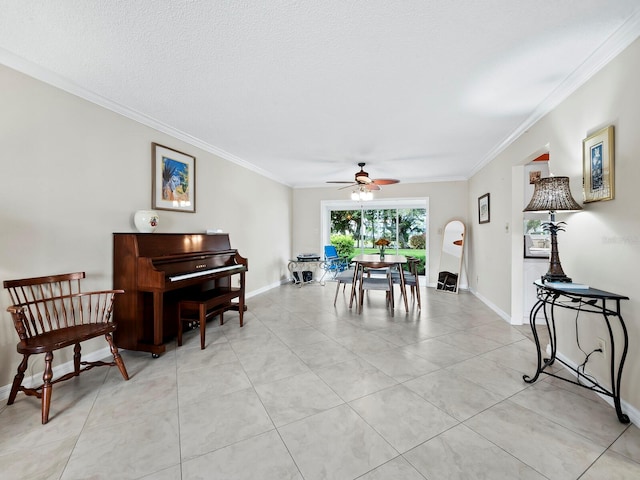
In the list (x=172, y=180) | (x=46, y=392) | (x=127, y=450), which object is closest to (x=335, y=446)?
(x=127, y=450)

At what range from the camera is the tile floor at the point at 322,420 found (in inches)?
52.3

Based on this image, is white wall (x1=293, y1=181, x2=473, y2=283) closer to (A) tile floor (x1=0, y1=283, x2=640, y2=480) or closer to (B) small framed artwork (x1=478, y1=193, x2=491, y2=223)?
(B) small framed artwork (x1=478, y1=193, x2=491, y2=223)

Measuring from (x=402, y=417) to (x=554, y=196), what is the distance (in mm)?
1887

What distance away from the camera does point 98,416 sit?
1.70 metres

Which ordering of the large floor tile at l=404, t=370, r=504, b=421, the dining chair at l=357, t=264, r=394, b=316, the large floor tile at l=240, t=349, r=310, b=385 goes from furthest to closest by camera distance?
the dining chair at l=357, t=264, r=394, b=316, the large floor tile at l=240, t=349, r=310, b=385, the large floor tile at l=404, t=370, r=504, b=421

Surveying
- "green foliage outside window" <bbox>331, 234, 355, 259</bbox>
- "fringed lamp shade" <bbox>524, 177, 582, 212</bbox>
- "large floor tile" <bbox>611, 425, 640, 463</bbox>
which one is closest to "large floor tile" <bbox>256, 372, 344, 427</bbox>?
"large floor tile" <bbox>611, 425, 640, 463</bbox>

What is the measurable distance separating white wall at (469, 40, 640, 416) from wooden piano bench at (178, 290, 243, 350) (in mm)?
3167

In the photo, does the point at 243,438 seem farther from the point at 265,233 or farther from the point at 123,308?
the point at 265,233

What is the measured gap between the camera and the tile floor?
1.33 m

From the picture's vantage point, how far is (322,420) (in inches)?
65.2

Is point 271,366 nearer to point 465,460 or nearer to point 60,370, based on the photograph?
point 465,460

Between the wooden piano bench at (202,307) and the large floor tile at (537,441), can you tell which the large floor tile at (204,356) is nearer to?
the wooden piano bench at (202,307)

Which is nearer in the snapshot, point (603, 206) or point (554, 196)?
point (603, 206)

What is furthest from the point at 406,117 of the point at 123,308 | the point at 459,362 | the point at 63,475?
the point at 63,475
